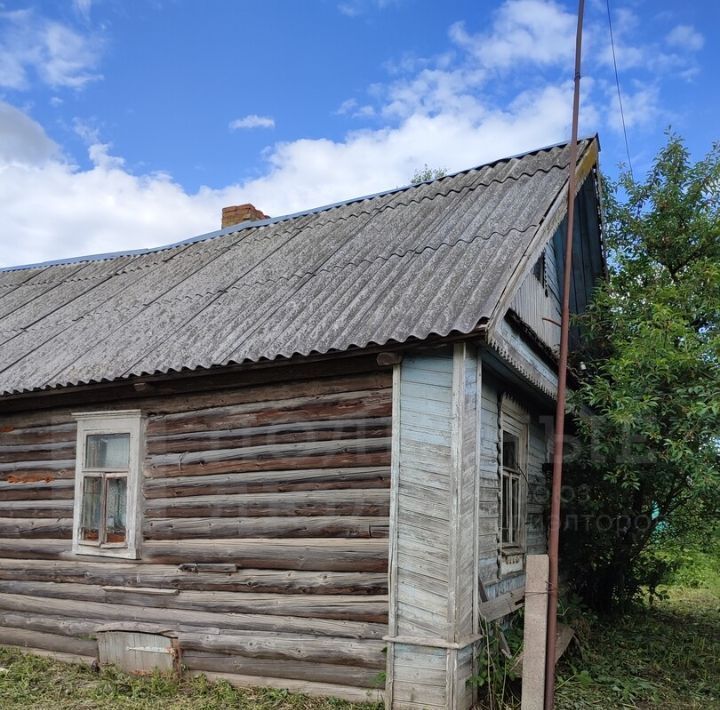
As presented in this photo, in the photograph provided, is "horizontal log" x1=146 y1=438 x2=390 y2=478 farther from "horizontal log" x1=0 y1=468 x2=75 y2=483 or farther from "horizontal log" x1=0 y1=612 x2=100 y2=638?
"horizontal log" x1=0 y1=612 x2=100 y2=638

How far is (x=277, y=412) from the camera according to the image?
22.5 ft

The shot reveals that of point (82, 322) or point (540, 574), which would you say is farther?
point (82, 322)

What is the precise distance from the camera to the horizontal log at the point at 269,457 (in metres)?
6.37

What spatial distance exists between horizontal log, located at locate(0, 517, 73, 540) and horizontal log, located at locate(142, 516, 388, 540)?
1.19 meters

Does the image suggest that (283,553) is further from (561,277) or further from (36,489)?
(561,277)

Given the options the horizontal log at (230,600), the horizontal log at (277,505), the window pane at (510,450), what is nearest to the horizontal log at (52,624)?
the horizontal log at (230,600)

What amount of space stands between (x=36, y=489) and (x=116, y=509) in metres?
1.23

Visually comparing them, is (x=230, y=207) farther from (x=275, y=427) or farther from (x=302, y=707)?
(x=302, y=707)

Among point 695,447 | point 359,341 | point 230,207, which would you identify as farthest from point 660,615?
point 230,207

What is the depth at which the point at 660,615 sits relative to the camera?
1066 cm

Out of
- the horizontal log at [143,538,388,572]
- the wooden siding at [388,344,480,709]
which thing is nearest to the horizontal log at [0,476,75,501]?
the horizontal log at [143,538,388,572]

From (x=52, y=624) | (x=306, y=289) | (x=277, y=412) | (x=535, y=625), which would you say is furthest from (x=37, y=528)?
(x=535, y=625)

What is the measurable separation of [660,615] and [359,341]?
23.6ft

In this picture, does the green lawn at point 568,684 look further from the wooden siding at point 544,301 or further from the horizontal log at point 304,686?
the wooden siding at point 544,301
